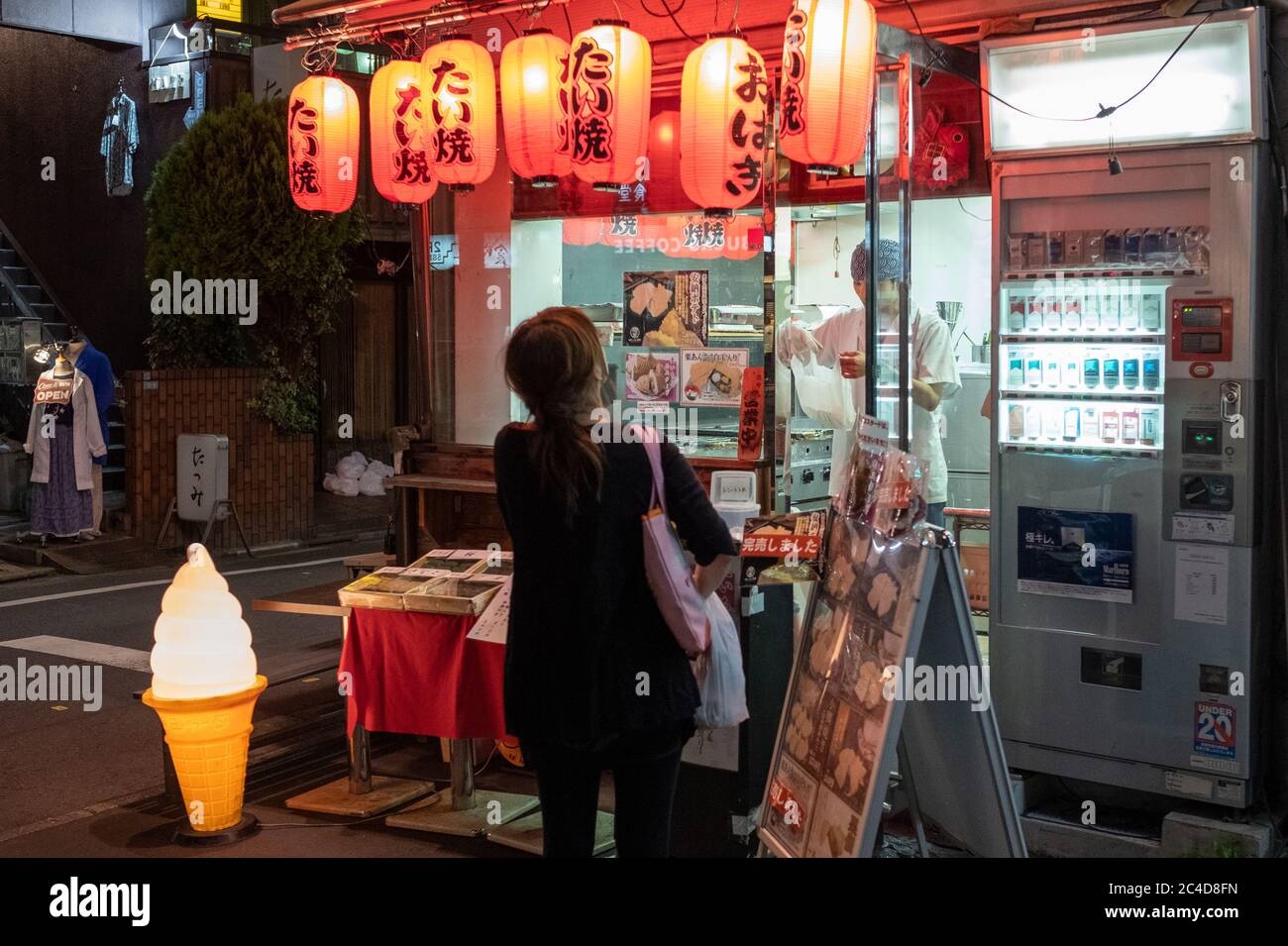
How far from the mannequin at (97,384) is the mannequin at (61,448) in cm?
14

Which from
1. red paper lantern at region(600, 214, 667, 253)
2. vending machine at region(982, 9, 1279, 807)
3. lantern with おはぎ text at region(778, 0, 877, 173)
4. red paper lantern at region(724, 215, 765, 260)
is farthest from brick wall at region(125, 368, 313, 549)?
vending machine at region(982, 9, 1279, 807)

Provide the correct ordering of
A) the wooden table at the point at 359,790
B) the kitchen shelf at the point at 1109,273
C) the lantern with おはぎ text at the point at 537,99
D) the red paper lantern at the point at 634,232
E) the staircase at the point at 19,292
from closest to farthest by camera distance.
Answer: the kitchen shelf at the point at 1109,273, the wooden table at the point at 359,790, the lantern with おはぎ text at the point at 537,99, the red paper lantern at the point at 634,232, the staircase at the point at 19,292

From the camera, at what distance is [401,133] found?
322 inches

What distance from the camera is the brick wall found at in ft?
48.8

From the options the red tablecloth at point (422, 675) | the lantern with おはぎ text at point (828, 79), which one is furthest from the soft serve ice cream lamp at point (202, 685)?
the lantern with おはぎ text at point (828, 79)

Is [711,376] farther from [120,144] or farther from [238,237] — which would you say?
[120,144]

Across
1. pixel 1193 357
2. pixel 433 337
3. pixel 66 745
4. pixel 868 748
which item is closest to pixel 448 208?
pixel 433 337

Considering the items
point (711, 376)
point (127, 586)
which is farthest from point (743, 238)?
point (127, 586)

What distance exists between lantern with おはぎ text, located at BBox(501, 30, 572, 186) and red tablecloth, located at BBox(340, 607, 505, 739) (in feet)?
9.48

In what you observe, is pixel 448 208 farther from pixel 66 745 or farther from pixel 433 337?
pixel 66 745

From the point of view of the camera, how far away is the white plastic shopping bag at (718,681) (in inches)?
166

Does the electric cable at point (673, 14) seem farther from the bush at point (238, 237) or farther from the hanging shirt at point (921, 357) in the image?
the bush at point (238, 237)

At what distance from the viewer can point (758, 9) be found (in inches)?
297

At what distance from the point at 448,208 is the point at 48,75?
13.3m
